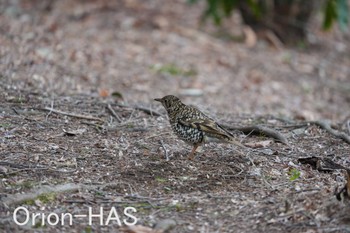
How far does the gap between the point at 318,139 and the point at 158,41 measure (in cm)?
599

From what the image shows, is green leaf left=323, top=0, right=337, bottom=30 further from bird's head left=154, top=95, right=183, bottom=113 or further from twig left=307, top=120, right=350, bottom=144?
bird's head left=154, top=95, right=183, bottom=113

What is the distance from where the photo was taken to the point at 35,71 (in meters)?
9.38

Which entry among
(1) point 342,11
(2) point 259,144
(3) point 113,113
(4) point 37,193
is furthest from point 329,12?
(4) point 37,193

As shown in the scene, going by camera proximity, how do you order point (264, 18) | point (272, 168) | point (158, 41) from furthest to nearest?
point (264, 18) → point (158, 41) → point (272, 168)

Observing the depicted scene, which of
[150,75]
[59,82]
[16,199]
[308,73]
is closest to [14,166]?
[16,199]

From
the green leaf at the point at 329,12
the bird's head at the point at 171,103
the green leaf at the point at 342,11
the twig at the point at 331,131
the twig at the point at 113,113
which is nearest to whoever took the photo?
the bird's head at the point at 171,103

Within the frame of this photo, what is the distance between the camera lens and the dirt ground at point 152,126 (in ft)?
16.4

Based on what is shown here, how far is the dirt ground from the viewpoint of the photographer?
5.01 m

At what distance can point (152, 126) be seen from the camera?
23.1ft

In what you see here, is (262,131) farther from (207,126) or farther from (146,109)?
(146,109)

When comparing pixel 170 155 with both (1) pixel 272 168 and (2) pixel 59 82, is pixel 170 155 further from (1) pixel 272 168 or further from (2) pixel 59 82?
(2) pixel 59 82

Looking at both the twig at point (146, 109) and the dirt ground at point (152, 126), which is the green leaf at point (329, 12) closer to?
the dirt ground at point (152, 126)

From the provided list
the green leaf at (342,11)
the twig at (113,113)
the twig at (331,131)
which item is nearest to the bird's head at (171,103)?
the twig at (113,113)

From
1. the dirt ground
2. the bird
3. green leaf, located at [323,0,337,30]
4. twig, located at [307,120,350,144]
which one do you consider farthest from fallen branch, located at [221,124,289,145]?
green leaf, located at [323,0,337,30]
